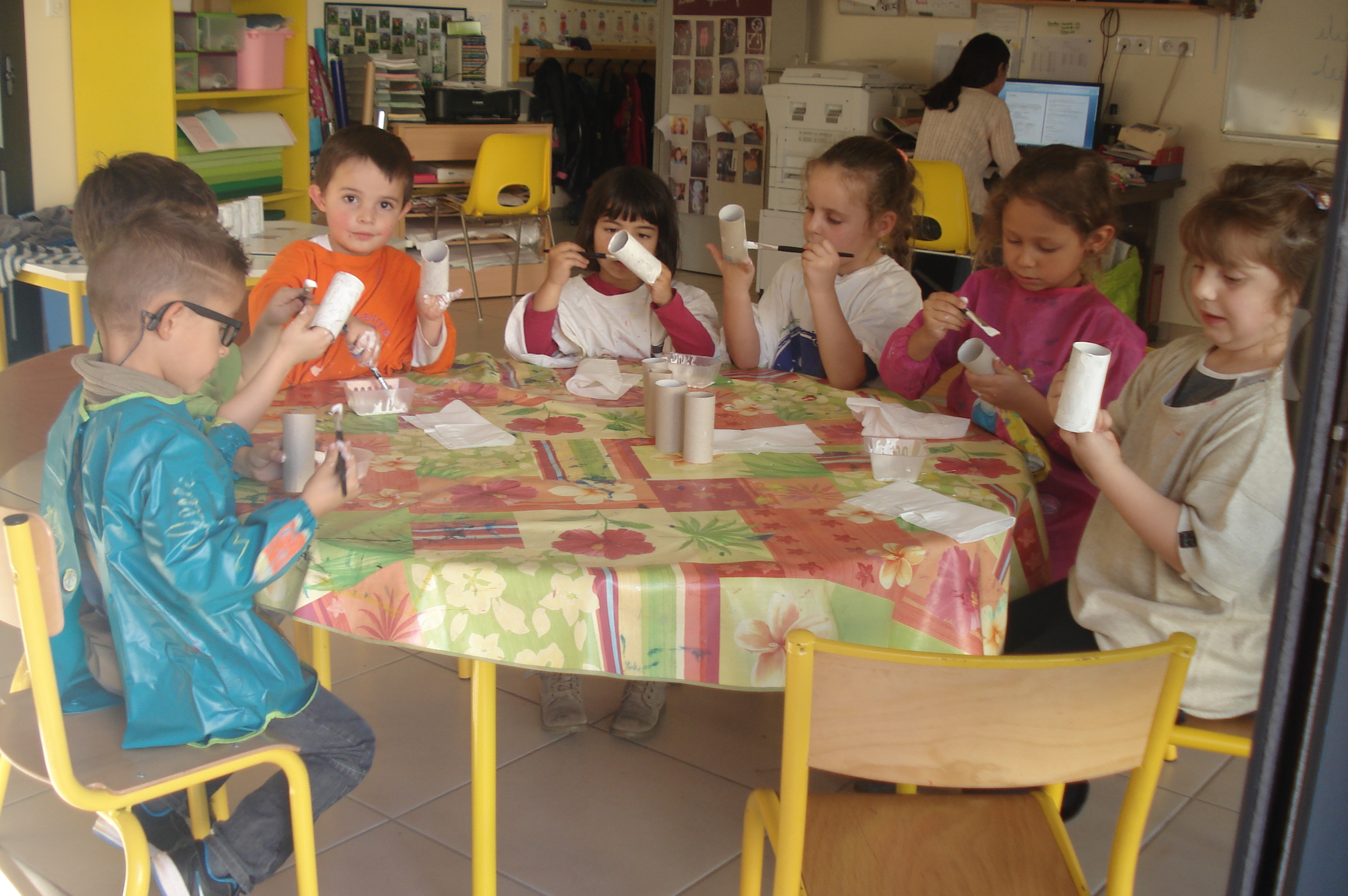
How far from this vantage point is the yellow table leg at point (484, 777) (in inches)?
→ 54.2

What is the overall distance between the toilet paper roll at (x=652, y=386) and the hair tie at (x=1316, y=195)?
92cm

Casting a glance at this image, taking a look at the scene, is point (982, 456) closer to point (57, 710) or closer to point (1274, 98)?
point (57, 710)

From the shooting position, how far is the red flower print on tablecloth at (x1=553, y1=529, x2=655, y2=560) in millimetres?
1338

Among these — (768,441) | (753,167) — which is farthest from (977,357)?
(753,167)

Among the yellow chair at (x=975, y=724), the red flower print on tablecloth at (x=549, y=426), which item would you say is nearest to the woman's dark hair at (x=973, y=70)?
the red flower print on tablecloth at (x=549, y=426)

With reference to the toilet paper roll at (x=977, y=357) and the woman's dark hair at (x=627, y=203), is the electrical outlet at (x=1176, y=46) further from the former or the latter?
the toilet paper roll at (x=977, y=357)

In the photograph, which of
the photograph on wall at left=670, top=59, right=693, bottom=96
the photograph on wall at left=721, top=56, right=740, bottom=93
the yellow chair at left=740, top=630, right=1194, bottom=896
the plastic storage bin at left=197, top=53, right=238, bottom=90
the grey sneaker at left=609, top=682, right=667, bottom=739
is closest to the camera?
the yellow chair at left=740, top=630, right=1194, bottom=896

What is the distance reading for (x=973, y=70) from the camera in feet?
17.9

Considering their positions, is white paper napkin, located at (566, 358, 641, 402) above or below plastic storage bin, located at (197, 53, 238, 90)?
below

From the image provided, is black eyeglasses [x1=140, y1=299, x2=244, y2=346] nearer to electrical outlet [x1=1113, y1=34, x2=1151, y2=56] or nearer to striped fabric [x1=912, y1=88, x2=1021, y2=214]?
striped fabric [x1=912, y1=88, x2=1021, y2=214]

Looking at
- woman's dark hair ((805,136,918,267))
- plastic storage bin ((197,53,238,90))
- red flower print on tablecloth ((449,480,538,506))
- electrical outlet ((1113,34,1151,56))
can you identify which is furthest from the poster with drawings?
red flower print on tablecloth ((449,480,538,506))

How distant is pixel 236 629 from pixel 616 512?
48 centimetres

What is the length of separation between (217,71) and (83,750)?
3.87 meters

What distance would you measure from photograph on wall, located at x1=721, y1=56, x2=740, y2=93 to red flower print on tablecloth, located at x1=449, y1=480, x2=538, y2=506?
19.7 feet
